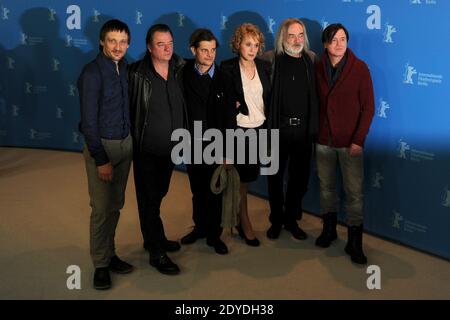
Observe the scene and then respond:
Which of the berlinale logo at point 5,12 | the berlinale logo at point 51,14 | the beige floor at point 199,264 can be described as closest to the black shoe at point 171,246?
the beige floor at point 199,264

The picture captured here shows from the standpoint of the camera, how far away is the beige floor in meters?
3.07

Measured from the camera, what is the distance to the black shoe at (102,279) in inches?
121

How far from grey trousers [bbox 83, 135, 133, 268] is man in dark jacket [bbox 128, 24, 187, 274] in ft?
0.38

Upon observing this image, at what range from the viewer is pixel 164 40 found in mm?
2996

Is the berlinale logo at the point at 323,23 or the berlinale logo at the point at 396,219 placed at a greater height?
the berlinale logo at the point at 323,23

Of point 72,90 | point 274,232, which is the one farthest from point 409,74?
point 72,90

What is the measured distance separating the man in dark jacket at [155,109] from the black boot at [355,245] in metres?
1.14

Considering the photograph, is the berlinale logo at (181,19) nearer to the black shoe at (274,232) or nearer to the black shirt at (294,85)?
the black shirt at (294,85)

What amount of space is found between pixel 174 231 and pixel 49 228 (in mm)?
926

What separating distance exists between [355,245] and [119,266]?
4.93 ft

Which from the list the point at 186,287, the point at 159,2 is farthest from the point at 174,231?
the point at 159,2

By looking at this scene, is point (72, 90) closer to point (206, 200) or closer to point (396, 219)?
point (206, 200)

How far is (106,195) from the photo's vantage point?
301 cm
